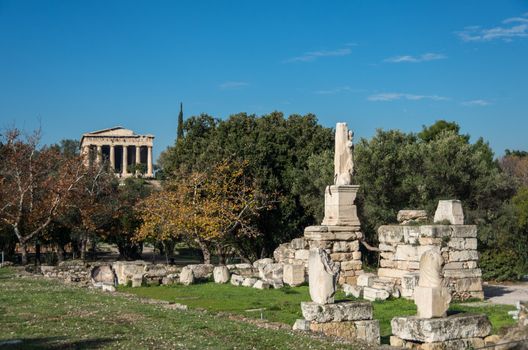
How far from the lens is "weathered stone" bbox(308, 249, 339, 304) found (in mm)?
11328

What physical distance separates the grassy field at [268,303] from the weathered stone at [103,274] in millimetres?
1826

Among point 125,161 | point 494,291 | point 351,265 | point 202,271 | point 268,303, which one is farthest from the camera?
point 125,161

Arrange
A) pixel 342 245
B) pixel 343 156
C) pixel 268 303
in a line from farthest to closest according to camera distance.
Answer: pixel 343 156 < pixel 342 245 < pixel 268 303

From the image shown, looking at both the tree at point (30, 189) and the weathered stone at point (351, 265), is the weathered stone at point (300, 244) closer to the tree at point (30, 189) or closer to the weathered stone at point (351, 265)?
the weathered stone at point (351, 265)

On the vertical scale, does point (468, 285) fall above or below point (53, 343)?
below

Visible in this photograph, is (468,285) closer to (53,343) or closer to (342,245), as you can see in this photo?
(342,245)

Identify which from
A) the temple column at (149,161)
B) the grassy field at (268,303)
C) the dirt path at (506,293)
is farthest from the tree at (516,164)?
the temple column at (149,161)

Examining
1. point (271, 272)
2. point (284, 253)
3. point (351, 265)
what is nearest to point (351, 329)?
point (351, 265)

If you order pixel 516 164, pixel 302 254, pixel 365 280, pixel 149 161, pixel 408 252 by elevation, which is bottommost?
pixel 365 280

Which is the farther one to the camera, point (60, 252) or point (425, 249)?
point (60, 252)

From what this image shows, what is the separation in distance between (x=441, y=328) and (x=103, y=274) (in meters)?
15.3

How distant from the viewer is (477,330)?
10.5m

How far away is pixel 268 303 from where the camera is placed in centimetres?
1634

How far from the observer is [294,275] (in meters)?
20.4
